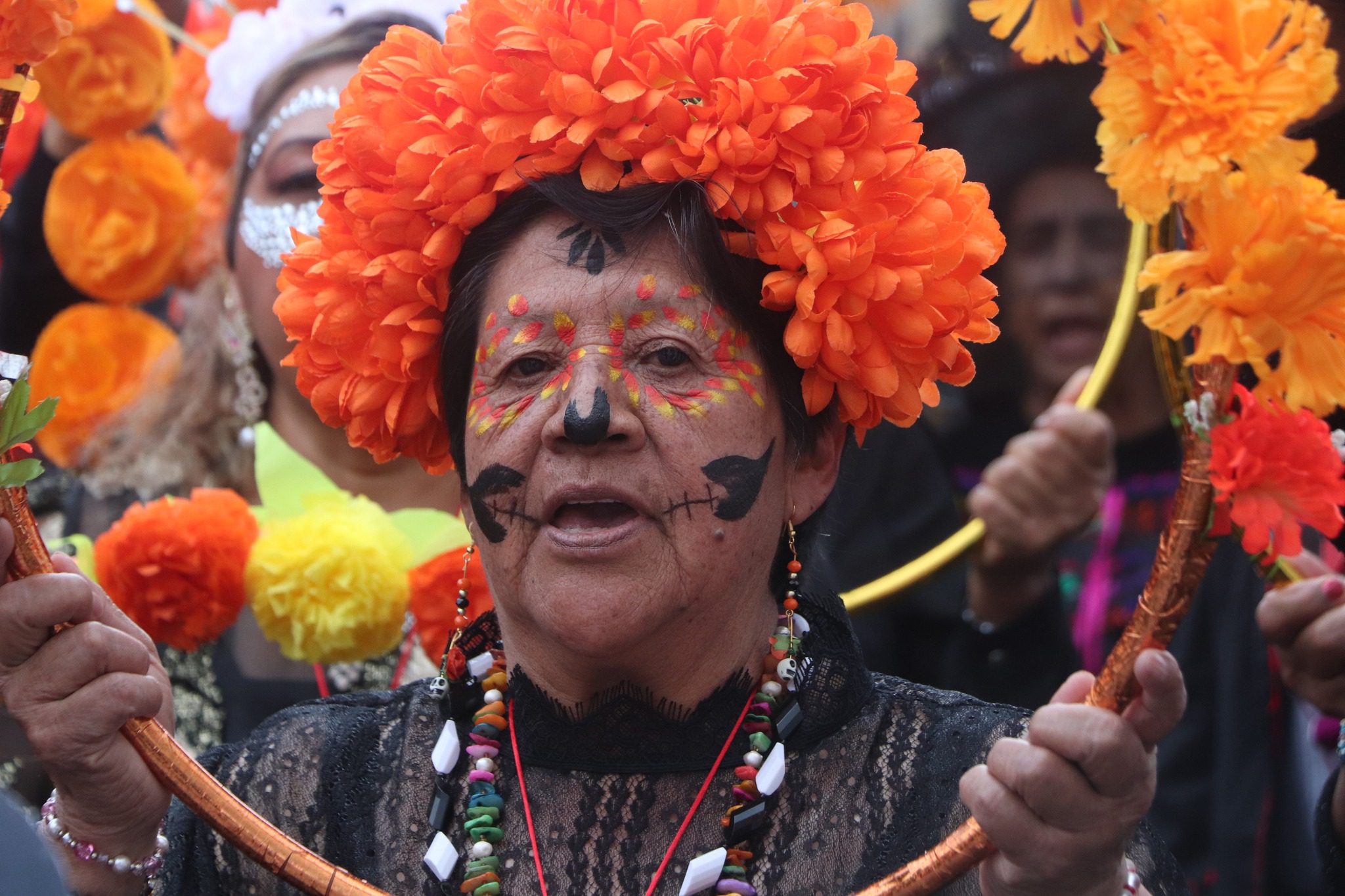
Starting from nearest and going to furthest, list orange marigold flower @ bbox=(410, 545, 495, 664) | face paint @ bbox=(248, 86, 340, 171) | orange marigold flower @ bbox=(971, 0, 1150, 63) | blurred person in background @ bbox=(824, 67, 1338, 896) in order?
orange marigold flower @ bbox=(971, 0, 1150, 63) → blurred person in background @ bbox=(824, 67, 1338, 896) → orange marigold flower @ bbox=(410, 545, 495, 664) → face paint @ bbox=(248, 86, 340, 171)

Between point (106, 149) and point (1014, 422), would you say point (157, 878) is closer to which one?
point (1014, 422)

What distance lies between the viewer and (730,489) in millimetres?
2658

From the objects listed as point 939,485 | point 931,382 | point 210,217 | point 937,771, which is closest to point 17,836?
point 937,771

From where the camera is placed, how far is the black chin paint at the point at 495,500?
8.79ft

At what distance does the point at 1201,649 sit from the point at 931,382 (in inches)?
68.7

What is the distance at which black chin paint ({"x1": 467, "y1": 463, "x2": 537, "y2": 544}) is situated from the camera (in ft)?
8.79

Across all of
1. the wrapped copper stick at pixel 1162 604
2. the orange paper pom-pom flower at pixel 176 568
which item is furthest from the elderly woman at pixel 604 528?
the orange paper pom-pom flower at pixel 176 568

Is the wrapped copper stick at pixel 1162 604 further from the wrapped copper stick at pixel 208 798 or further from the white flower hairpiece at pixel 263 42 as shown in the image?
the white flower hairpiece at pixel 263 42

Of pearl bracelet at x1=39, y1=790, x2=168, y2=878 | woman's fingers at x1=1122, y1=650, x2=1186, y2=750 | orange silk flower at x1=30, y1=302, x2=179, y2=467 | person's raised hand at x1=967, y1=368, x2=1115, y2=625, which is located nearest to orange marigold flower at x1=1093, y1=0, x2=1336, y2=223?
woman's fingers at x1=1122, y1=650, x2=1186, y2=750

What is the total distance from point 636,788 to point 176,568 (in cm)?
180

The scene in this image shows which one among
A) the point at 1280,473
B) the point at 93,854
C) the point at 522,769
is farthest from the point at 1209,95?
the point at 93,854

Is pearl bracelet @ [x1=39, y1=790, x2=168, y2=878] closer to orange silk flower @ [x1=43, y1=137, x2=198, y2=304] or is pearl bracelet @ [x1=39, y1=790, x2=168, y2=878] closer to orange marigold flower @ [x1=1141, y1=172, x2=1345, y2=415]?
orange marigold flower @ [x1=1141, y1=172, x2=1345, y2=415]

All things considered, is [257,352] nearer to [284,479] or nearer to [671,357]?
[284,479]

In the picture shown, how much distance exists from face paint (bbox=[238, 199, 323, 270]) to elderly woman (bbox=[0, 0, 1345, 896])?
1.70 metres
